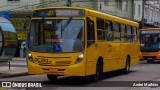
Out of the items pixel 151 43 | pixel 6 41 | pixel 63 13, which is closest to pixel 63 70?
pixel 63 13

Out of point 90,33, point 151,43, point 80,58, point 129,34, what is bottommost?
point 151,43

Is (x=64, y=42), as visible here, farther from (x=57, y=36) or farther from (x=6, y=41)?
(x=6, y=41)

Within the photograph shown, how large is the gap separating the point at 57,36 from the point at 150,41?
79.2ft

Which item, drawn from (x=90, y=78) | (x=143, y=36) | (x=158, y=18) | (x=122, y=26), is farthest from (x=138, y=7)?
(x=90, y=78)

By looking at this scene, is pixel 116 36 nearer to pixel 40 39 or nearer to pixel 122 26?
pixel 122 26

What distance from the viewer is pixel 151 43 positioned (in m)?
39.6

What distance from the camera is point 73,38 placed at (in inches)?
653

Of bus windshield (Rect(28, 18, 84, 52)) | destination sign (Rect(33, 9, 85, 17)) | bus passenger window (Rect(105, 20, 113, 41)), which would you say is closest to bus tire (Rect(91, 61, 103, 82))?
bus passenger window (Rect(105, 20, 113, 41))

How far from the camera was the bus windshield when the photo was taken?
54.3ft

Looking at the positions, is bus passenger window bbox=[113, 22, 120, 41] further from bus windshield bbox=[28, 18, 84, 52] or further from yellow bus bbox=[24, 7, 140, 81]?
bus windshield bbox=[28, 18, 84, 52]

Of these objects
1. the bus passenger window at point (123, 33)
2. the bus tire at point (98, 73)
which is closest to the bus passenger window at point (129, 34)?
the bus passenger window at point (123, 33)

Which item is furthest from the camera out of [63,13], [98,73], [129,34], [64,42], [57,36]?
[129,34]

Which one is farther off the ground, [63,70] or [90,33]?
[90,33]

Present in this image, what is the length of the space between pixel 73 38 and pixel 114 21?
5.15 metres
